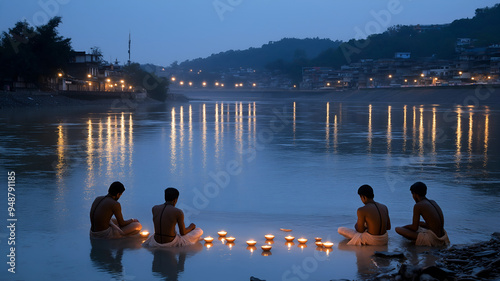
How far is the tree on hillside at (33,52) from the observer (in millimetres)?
68250

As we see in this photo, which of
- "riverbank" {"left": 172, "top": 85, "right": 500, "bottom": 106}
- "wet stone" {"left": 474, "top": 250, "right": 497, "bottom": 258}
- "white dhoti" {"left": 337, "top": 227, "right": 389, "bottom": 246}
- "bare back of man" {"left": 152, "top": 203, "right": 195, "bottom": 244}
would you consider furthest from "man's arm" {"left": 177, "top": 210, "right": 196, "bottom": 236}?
"riverbank" {"left": 172, "top": 85, "right": 500, "bottom": 106}

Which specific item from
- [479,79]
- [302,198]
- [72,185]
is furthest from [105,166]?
[479,79]

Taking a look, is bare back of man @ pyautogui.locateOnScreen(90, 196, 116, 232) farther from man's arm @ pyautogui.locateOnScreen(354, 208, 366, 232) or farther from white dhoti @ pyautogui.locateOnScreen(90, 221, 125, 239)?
man's arm @ pyautogui.locateOnScreen(354, 208, 366, 232)

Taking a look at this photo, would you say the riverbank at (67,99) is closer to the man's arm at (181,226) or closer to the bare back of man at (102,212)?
the bare back of man at (102,212)

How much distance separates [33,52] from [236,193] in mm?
69222

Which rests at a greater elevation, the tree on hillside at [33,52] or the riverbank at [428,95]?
the tree on hillside at [33,52]

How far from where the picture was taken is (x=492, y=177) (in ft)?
48.2

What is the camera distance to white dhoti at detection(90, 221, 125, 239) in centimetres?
860

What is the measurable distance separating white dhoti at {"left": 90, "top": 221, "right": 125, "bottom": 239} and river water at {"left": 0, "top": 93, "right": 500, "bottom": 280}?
19 cm

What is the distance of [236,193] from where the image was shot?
42.1ft

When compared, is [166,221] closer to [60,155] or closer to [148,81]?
[60,155]

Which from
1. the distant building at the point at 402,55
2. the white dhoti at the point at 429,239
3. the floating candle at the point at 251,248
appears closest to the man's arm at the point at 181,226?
the floating candle at the point at 251,248

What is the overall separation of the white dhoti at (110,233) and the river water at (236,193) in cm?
19

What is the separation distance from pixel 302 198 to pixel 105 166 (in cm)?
725
